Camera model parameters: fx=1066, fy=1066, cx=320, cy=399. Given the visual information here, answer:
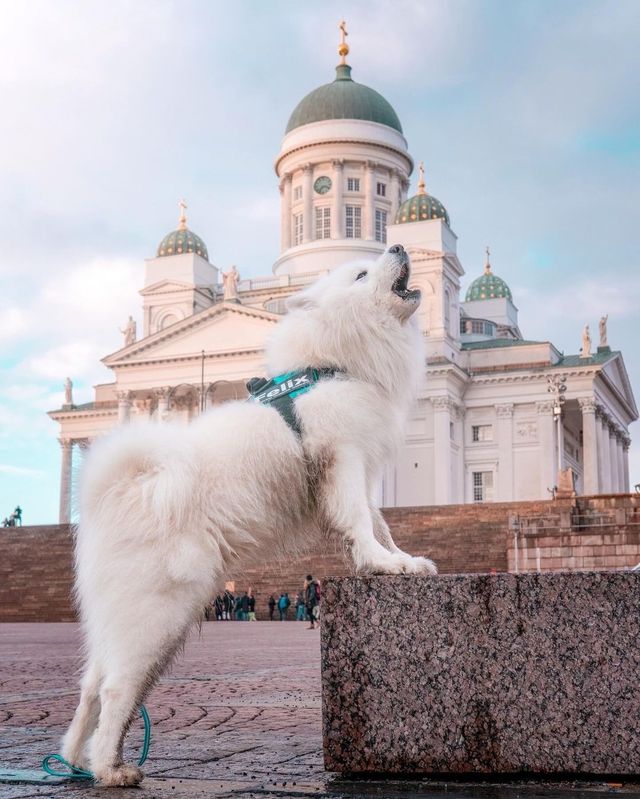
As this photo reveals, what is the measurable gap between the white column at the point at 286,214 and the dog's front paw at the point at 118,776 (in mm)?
67579

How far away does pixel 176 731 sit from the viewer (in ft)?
17.4

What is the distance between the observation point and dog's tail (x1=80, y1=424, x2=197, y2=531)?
11.9ft

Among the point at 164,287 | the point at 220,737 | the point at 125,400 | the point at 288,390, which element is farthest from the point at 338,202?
the point at 288,390

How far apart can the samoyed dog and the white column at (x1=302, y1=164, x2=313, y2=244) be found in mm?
64797

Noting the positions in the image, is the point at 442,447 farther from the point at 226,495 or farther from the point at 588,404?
the point at 226,495

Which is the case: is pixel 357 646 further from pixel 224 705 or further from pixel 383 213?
pixel 383 213

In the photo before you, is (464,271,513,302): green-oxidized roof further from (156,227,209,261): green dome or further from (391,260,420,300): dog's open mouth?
(391,260,420,300): dog's open mouth

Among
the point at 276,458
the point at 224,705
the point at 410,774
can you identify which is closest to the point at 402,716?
the point at 410,774

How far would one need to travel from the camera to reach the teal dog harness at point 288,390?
152 inches

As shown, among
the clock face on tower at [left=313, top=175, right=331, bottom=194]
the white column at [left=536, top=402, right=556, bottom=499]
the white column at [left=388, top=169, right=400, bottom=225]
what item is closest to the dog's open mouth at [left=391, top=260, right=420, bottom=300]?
the white column at [left=536, top=402, right=556, bottom=499]

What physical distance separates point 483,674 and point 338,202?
2608 inches

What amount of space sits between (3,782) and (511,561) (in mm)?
28877

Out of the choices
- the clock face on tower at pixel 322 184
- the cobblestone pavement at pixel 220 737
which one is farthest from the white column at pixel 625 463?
the cobblestone pavement at pixel 220 737

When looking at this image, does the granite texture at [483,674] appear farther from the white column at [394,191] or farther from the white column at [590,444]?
the white column at [394,191]
